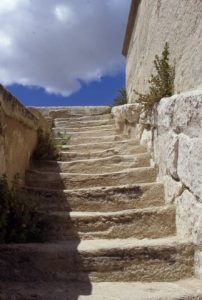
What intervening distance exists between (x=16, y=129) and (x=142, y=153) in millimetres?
1429

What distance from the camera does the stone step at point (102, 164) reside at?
4531 mm

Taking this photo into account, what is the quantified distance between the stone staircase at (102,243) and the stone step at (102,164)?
0.03ft

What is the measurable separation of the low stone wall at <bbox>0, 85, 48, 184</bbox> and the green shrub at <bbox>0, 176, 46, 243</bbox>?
295 mm

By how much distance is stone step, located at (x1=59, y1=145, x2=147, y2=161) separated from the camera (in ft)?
16.0

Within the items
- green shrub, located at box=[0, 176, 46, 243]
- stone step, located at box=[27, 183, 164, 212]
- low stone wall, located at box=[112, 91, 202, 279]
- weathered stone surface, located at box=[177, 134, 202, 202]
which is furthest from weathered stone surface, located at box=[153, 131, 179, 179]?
green shrub, located at box=[0, 176, 46, 243]

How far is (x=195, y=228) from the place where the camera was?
293 centimetres

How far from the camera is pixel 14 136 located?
391 centimetres

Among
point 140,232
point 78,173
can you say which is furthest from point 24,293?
point 78,173

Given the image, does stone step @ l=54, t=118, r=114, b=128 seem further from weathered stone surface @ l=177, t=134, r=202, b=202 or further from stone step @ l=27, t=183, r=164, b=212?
weathered stone surface @ l=177, t=134, r=202, b=202

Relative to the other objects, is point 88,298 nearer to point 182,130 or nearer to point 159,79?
point 182,130

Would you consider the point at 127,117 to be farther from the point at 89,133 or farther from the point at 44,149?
the point at 44,149

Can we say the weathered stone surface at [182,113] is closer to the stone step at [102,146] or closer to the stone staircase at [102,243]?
the stone staircase at [102,243]

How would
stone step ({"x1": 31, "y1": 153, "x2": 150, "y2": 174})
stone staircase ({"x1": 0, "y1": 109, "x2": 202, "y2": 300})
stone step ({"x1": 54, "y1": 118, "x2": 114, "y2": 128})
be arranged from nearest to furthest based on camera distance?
stone staircase ({"x1": 0, "y1": 109, "x2": 202, "y2": 300}) → stone step ({"x1": 31, "y1": 153, "x2": 150, "y2": 174}) → stone step ({"x1": 54, "y1": 118, "x2": 114, "y2": 128})


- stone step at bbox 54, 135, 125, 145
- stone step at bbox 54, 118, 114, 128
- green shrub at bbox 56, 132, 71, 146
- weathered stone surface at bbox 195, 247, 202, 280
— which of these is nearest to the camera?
weathered stone surface at bbox 195, 247, 202, 280
